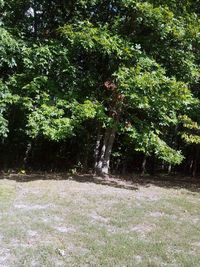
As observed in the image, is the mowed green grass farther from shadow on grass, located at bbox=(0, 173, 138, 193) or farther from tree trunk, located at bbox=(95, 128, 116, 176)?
tree trunk, located at bbox=(95, 128, 116, 176)

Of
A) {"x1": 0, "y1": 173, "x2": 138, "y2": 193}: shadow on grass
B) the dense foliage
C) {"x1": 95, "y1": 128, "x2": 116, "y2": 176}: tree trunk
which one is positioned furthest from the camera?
{"x1": 95, "y1": 128, "x2": 116, "y2": 176}: tree trunk

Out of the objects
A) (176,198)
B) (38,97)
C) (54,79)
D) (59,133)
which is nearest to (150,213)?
(176,198)

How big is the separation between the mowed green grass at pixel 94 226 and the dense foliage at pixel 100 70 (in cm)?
218

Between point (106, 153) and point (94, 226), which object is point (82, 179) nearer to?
point (106, 153)

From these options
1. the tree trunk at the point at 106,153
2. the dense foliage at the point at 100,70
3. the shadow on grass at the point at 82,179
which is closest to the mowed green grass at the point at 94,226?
the shadow on grass at the point at 82,179

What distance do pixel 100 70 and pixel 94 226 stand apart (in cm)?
826

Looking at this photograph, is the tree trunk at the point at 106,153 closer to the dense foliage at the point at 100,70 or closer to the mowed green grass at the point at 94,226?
the dense foliage at the point at 100,70

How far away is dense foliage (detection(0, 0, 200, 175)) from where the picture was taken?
1174 cm

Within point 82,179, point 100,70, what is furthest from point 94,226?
point 100,70

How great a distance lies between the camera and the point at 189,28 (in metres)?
12.5

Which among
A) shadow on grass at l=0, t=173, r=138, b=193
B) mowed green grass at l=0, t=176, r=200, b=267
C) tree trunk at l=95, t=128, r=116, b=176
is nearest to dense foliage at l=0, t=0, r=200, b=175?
tree trunk at l=95, t=128, r=116, b=176

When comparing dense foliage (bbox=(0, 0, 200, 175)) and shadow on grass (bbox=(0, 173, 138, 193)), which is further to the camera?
shadow on grass (bbox=(0, 173, 138, 193))

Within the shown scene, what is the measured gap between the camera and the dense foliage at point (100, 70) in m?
11.7

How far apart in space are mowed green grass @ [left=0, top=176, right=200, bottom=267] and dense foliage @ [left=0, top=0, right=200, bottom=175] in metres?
2.18
